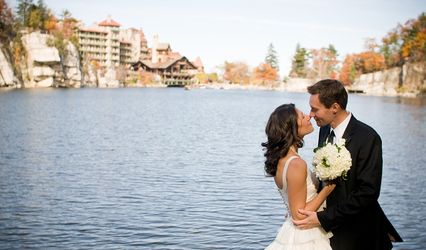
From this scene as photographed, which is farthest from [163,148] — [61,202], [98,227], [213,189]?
[98,227]

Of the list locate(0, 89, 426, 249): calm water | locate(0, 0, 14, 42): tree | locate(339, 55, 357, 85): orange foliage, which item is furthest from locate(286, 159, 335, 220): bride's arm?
locate(339, 55, 357, 85): orange foliage

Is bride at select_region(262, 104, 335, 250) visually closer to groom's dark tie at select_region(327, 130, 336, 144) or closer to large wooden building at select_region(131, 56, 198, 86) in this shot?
groom's dark tie at select_region(327, 130, 336, 144)

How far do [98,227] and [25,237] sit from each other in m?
1.53

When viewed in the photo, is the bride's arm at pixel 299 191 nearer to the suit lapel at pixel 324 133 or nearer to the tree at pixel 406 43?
the suit lapel at pixel 324 133

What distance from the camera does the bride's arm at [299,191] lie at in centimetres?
440

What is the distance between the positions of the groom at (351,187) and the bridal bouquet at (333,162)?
11 centimetres

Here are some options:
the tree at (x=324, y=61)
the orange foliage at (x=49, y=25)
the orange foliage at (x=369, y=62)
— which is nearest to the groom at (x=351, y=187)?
the orange foliage at (x=49, y=25)

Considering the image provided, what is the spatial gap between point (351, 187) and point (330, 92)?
81cm

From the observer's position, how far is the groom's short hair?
4453 millimetres

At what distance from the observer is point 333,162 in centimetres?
428

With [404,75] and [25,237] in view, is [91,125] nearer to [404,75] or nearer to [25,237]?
[25,237]

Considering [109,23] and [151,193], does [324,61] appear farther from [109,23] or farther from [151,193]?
[151,193]

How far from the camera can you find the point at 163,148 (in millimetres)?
26516

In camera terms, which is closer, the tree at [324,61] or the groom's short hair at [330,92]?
the groom's short hair at [330,92]
